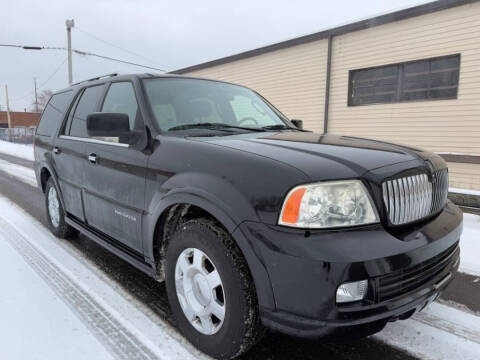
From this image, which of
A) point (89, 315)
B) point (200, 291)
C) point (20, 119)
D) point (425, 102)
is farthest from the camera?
point (20, 119)

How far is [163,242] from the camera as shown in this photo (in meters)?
2.52

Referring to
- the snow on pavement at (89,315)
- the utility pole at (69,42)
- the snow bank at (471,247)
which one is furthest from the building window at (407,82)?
the utility pole at (69,42)

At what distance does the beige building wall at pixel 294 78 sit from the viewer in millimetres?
10641

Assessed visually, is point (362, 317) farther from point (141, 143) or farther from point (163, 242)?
point (141, 143)

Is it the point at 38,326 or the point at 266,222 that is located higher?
the point at 266,222

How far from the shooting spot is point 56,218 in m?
4.44

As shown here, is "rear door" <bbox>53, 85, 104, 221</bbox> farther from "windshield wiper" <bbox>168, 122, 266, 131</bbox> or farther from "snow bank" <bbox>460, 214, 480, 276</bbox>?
"snow bank" <bbox>460, 214, 480, 276</bbox>

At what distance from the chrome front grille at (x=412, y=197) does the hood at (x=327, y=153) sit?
114 mm

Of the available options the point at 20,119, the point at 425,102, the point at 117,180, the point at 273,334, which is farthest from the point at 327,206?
the point at 20,119

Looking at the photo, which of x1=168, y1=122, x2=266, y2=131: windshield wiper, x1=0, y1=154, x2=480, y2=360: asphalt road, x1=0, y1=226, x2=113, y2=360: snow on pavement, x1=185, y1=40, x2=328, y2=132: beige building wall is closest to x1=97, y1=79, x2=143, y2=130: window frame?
x1=168, y1=122, x2=266, y2=131: windshield wiper

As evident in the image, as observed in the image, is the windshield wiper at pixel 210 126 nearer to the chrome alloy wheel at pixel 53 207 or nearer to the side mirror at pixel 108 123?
the side mirror at pixel 108 123

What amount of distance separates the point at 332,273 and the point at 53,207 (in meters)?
3.98

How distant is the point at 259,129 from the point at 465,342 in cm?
203

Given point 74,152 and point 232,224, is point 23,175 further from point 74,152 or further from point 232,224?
point 232,224
